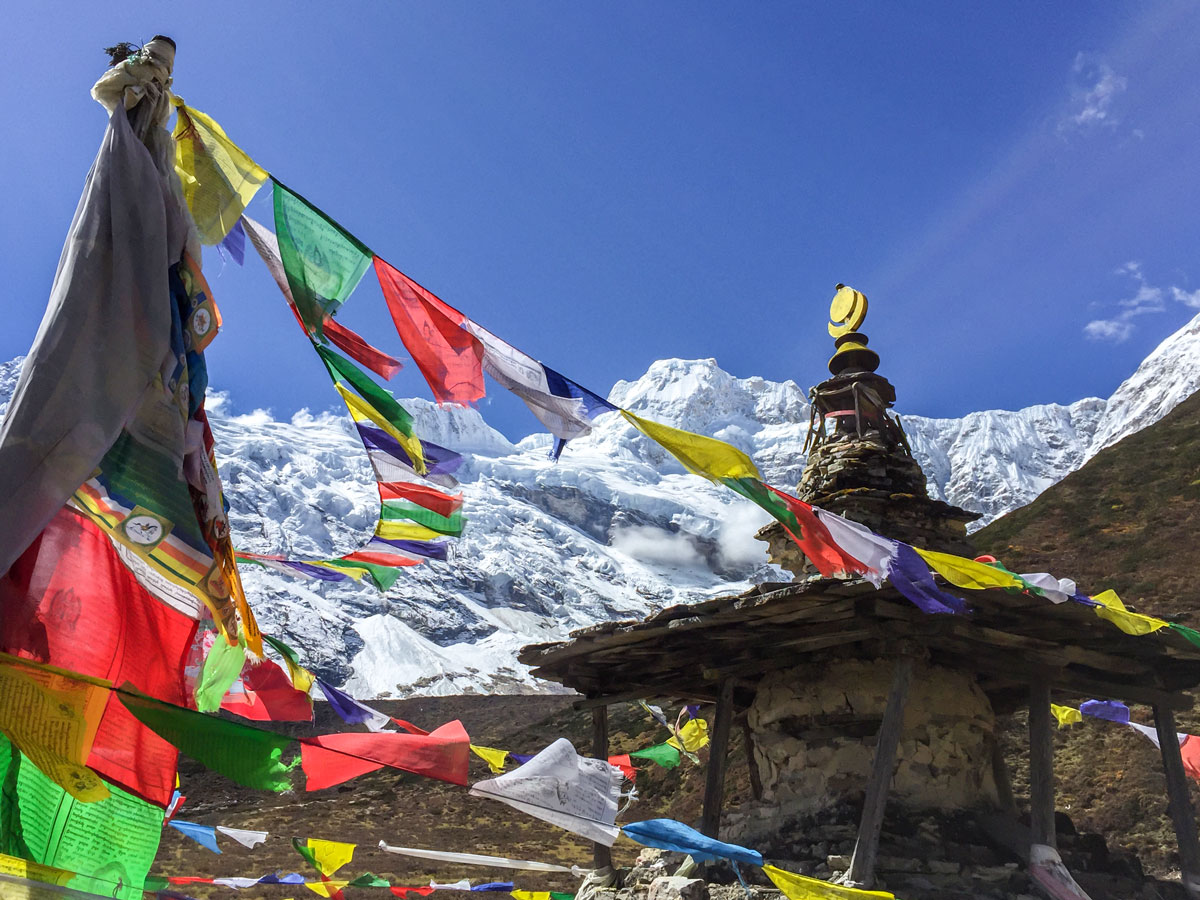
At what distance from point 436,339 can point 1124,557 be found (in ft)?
77.2

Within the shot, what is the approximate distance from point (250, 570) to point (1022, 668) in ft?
239

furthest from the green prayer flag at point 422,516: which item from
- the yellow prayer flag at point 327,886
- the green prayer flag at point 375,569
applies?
the yellow prayer flag at point 327,886

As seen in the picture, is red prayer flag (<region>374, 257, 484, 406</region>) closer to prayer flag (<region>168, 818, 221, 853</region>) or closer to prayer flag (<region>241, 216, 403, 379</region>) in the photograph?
prayer flag (<region>241, 216, 403, 379</region>)

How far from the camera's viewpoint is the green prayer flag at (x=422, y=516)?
6316 mm

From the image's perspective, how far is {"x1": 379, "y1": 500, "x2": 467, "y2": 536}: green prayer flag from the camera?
6316 mm

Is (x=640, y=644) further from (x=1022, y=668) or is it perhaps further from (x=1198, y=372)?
(x=1198, y=372)

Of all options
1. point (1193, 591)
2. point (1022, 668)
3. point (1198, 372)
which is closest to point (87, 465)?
point (1022, 668)

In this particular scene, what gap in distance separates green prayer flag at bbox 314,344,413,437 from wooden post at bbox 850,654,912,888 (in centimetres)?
451

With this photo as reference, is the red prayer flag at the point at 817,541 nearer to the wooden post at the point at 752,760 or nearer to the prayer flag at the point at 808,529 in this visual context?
the prayer flag at the point at 808,529

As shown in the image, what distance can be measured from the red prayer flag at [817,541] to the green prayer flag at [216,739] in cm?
340

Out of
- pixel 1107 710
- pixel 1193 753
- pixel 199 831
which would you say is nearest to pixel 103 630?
pixel 199 831

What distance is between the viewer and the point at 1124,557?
24328mm

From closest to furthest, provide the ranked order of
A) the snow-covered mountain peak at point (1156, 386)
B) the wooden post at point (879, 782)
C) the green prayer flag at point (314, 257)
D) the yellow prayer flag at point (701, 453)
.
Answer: the green prayer flag at point (314, 257) → the yellow prayer flag at point (701, 453) → the wooden post at point (879, 782) → the snow-covered mountain peak at point (1156, 386)

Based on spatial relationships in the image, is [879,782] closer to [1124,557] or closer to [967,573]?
[967,573]
